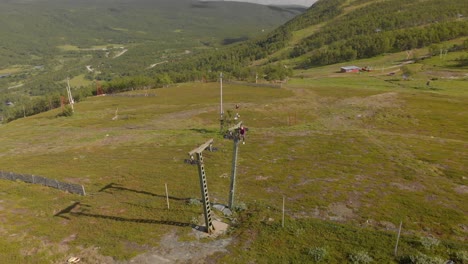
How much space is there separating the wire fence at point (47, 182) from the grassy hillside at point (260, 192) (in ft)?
2.69

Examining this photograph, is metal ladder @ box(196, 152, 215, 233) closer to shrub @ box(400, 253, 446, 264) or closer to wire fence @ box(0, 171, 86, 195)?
shrub @ box(400, 253, 446, 264)

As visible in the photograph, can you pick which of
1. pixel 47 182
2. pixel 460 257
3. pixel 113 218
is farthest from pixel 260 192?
pixel 47 182

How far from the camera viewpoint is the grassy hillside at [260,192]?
22.4m

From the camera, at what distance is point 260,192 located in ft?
104

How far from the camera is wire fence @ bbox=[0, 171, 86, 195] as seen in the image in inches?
1271

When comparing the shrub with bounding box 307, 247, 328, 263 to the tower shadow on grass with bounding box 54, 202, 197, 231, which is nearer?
the shrub with bounding box 307, 247, 328, 263

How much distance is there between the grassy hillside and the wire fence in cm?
82

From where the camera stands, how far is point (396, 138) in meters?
50.9

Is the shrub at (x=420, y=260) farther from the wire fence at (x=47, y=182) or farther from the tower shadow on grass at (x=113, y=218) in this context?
the wire fence at (x=47, y=182)

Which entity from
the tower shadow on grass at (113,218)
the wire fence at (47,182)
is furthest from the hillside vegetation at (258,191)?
the wire fence at (47,182)

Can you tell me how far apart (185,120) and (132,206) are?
46.2 m

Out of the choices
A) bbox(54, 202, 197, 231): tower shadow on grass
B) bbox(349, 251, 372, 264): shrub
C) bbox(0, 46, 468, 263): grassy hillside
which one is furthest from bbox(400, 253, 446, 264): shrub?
bbox(54, 202, 197, 231): tower shadow on grass

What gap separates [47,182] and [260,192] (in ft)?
82.8

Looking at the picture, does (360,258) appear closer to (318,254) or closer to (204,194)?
(318,254)
